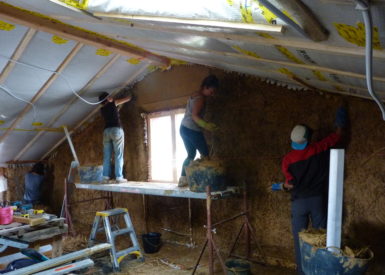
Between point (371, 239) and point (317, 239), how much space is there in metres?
0.99

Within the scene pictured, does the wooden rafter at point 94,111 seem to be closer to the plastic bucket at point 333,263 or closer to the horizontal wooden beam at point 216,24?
the horizontal wooden beam at point 216,24

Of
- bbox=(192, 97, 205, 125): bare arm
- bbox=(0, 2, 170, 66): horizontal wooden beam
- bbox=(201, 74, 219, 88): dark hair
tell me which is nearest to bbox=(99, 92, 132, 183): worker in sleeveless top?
bbox=(0, 2, 170, 66): horizontal wooden beam

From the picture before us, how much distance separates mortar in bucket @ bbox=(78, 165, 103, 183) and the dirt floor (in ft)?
3.53

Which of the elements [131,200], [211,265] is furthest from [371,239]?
[131,200]

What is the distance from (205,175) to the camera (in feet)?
9.66

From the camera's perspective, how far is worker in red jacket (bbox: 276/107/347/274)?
8.81 ft

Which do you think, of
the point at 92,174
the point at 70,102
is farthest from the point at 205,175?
the point at 70,102

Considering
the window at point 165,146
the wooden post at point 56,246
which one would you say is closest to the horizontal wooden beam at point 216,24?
the wooden post at point 56,246

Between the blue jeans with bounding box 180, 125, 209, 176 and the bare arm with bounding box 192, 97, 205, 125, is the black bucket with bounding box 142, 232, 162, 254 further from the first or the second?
the bare arm with bounding box 192, 97, 205, 125

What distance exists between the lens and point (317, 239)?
208 centimetres

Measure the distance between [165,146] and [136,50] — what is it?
149cm

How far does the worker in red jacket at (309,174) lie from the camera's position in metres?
2.69

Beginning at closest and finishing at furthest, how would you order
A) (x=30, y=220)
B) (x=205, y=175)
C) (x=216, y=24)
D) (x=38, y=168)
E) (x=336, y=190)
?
(x=216, y=24)
(x=336, y=190)
(x=30, y=220)
(x=205, y=175)
(x=38, y=168)

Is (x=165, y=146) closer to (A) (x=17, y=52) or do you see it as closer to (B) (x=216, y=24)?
(A) (x=17, y=52)
